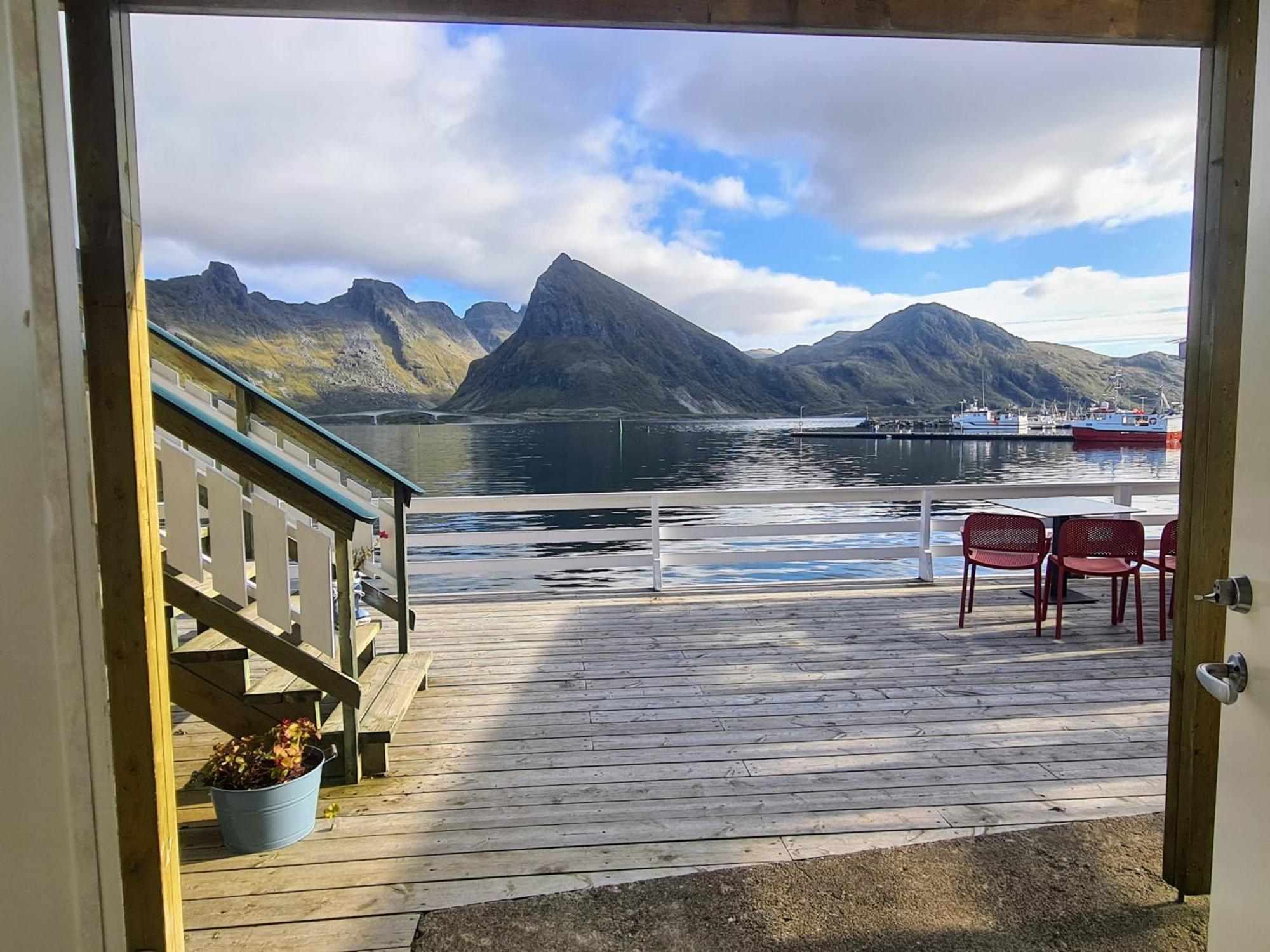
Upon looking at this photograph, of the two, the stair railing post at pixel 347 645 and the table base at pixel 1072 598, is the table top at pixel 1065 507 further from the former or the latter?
the stair railing post at pixel 347 645

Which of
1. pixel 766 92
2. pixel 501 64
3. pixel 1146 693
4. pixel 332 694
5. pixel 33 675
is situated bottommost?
pixel 1146 693

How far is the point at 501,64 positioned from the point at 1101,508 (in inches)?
1205

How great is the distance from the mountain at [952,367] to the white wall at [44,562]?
81809 mm

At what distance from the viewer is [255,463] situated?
8.63 ft

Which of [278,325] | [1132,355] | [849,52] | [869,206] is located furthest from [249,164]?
[1132,355]

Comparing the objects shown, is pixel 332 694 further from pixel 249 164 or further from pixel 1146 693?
pixel 249 164

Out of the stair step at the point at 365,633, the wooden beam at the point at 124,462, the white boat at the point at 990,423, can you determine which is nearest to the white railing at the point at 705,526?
the stair step at the point at 365,633

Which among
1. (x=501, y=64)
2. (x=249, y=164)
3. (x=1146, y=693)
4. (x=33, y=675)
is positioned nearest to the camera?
(x=33, y=675)

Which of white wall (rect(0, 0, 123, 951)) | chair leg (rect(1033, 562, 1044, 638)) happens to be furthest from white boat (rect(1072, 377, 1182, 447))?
white wall (rect(0, 0, 123, 951))

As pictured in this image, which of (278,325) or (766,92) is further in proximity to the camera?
(278,325)

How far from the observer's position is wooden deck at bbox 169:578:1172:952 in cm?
217

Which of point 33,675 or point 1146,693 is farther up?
point 33,675

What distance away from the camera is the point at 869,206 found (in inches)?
2682

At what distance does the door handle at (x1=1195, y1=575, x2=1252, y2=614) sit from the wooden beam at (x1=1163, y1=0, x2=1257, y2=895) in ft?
2.58
